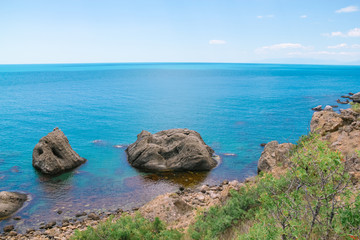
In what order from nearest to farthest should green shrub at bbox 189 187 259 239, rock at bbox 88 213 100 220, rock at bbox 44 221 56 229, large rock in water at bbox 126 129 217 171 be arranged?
green shrub at bbox 189 187 259 239 < rock at bbox 44 221 56 229 < rock at bbox 88 213 100 220 < large rock in water at bbox 126 129 217 171

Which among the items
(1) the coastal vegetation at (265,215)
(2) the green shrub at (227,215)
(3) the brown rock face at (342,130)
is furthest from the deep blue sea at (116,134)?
(1) the coastal vegetation at (265,215)

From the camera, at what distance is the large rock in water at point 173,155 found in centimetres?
3825

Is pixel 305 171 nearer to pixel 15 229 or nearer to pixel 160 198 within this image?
pixel 160 198

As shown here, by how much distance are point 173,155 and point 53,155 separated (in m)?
17.2

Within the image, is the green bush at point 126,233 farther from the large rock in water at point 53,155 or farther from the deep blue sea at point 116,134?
the large rock in water at point 53,155

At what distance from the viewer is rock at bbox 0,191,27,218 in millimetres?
27292

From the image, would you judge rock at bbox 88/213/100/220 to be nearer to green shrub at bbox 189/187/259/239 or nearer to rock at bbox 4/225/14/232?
rock at bbox 4/225/14/232

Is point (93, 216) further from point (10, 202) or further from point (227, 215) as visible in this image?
point (227, 215)

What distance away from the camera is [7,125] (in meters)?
60.3

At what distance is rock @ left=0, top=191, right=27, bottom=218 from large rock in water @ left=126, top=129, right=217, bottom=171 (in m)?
15.1

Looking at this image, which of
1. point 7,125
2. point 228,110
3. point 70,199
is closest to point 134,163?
point 70,199

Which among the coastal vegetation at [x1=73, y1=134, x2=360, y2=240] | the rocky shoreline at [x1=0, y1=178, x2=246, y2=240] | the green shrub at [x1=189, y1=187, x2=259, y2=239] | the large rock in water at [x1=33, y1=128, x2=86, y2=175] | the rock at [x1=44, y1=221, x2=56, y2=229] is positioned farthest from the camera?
the large rock in water at [x1=33, y1=128, x2=86, y2=175]

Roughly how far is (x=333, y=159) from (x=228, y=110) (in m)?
69.7

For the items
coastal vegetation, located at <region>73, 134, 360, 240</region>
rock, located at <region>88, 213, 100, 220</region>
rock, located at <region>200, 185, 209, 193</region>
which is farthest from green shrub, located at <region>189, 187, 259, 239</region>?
rock, located at <region>88, 213, 100, 220</region>
